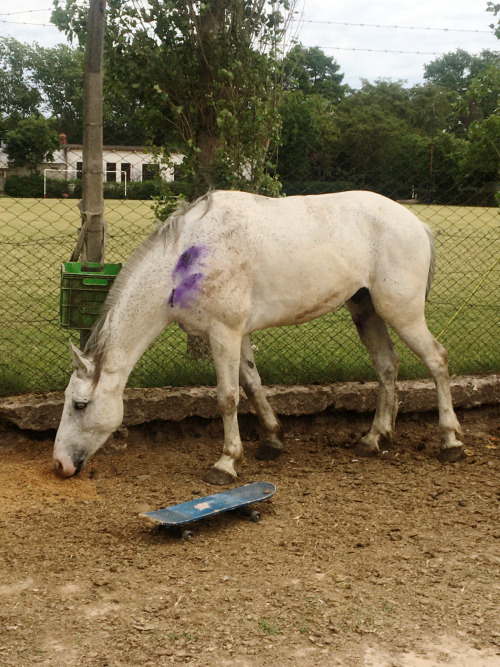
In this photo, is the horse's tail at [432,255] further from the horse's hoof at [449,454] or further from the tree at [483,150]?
the tree at [483,150]

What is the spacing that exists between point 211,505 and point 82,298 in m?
1.68

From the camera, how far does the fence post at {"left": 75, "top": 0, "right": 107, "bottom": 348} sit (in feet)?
16.1

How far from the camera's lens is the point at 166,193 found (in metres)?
6.11

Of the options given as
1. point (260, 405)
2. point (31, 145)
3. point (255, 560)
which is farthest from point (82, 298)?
point (31, 145)

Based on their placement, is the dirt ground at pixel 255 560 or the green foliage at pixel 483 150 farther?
the green foliage at pixel 483 150

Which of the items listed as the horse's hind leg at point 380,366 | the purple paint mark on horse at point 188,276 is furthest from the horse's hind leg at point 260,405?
the purple paint mark on horse at point 188,276

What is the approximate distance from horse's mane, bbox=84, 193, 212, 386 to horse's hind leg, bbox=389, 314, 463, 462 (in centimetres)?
168

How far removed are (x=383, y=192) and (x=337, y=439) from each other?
2.56 meters

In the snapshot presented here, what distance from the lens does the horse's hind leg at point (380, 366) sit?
213 inches

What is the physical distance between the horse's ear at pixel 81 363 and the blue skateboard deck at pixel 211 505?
0.98 metres

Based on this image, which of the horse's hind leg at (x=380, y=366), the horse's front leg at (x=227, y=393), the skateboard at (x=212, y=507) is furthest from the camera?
the horse's hind leg at (x=380, y=366)

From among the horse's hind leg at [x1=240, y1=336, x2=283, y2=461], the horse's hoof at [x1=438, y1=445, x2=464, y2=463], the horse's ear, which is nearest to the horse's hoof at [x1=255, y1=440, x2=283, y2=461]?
the horse's hind leg at [x1=240, y1=336, x2=283, y2=461]

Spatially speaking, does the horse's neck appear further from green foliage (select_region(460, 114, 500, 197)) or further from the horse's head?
green foliage (select_region(460, 114, 500, 197))

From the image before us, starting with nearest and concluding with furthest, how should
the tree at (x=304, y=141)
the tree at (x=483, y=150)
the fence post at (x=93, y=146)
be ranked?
1. the fence post at (x=93, y=146)
2. the tree at (x=304, y=141)
3. the tree at (x=483, y=150)
